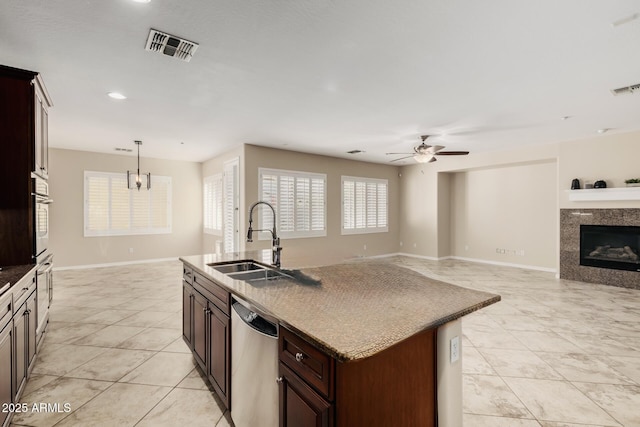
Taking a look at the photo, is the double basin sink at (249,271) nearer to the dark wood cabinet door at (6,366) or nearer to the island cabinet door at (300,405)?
the island cabinet door at (300,405)

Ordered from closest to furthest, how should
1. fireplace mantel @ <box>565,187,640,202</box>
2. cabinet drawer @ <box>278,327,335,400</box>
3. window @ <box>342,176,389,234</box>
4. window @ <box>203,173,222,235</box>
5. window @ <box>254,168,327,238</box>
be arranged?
1. cabinet drawer @ <box>278,327,335,400</box>
2. fireplace mantel @ <box>565,187,640,202</box>
3. window @ <box>254,168,327,238</box>
4. window @ <box>203,173,222,235</box>
5. window @ <box>342,176,389,234</box>

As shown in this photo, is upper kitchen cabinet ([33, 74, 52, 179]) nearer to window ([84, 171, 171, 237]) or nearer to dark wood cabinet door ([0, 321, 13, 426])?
dark wood cabinet door ([0, 321, 13, 426])

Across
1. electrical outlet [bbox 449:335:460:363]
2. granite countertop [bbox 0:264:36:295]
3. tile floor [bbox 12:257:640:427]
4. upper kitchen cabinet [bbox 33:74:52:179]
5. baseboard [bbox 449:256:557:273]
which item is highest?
upper kitchen cabinet [bbox 33:74:52:179]

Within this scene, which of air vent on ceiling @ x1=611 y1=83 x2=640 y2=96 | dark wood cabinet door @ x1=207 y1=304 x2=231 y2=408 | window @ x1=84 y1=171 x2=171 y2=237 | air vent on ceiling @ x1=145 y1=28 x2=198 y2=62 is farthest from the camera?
window @ x1=84 y1=171 x2=171 y2=237

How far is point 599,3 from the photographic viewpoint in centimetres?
206

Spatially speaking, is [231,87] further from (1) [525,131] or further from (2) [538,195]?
(2) [538,195]

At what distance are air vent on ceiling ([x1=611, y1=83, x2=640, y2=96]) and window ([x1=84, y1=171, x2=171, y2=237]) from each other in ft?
28.6

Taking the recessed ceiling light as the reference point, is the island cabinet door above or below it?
below

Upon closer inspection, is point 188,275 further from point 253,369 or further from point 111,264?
point 111,264

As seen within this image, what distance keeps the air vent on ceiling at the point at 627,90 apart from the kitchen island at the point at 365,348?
11.8ft

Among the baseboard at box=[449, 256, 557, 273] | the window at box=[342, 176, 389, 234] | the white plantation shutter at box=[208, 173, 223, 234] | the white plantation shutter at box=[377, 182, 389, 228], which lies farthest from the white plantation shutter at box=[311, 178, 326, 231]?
the baseboard at box=[449, 256, 557, 273]

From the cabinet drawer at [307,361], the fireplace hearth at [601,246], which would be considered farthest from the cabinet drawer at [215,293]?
the fireplace hearth at [601,246]

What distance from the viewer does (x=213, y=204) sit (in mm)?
7938

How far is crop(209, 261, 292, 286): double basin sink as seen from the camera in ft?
7.53
